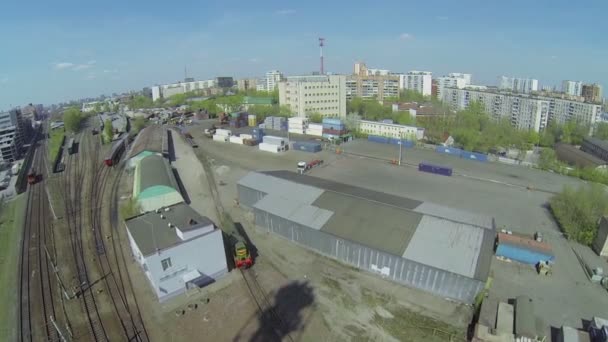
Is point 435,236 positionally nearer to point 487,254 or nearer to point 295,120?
point 487,254

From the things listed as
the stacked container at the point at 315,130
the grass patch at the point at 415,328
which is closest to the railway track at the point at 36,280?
the grass patch at the point at 415,328

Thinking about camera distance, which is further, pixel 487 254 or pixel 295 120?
pixel 295 120

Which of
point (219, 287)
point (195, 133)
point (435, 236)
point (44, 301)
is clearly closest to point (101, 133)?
point (195, 133)

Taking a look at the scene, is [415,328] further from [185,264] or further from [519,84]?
[519,84]

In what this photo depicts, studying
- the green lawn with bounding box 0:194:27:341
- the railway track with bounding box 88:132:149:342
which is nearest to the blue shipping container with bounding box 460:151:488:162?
the railway track with bounding box 88:132:149:342

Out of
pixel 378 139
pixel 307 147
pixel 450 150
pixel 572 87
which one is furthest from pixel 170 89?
pixel 572 87
